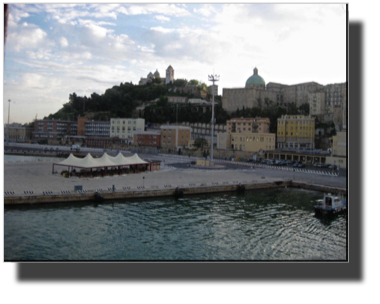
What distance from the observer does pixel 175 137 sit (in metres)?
38.3

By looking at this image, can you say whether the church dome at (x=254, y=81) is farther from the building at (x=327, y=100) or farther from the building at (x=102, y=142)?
the building at (x=102, y=142)

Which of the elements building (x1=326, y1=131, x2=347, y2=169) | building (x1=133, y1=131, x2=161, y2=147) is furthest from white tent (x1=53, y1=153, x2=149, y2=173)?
building (x1=133, y1=131, x2=161, y2=147)

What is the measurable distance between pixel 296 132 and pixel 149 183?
77.4 feet

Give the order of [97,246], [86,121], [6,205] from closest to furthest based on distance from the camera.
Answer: [97,246], [6,205], [86,121]

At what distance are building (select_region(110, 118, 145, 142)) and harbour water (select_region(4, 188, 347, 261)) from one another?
103ft

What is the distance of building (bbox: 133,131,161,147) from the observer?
39.6 metres

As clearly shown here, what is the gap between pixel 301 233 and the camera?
10.3 metres

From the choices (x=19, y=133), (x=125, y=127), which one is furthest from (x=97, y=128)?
(x=19, y=133)

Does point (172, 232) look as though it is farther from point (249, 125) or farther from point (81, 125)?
point (81, 125)

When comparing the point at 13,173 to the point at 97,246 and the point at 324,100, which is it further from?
the point at 324,100

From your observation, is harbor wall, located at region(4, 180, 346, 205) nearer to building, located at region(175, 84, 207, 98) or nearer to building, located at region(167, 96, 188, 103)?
building, located at region(167, 96, 188, 103)
